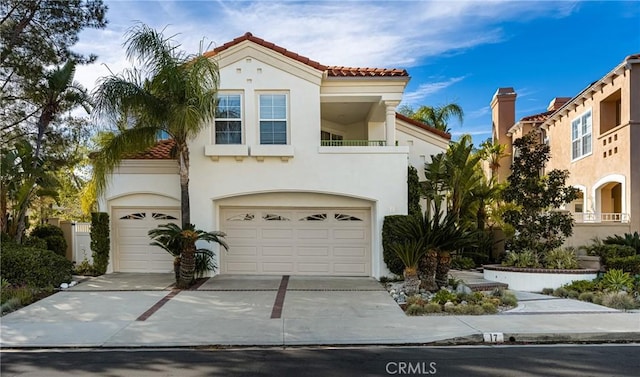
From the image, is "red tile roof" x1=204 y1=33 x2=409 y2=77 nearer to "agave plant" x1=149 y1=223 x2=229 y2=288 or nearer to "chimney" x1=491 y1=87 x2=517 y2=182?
"agave plant" x1=149 y1=223 x2=229 y2=288

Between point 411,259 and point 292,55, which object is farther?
point 292,55

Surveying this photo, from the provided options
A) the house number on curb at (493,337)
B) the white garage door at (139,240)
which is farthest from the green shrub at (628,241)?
the white garage door at (139,240)

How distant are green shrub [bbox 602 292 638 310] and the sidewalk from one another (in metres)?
0.27

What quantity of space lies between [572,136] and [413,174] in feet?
32.0

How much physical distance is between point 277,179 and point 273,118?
188cm

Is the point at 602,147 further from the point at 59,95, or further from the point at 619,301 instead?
the point at 59,95

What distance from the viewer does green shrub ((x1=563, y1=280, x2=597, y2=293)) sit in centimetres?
1041

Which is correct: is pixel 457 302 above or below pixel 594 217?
below

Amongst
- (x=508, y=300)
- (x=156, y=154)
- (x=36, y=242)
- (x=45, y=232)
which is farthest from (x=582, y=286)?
(x=45, y=232)

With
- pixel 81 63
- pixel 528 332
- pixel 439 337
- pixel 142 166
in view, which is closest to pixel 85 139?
pixel 81 63

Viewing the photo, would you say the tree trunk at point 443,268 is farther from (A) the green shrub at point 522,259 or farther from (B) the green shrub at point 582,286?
(B) the green shrub at point 582,286

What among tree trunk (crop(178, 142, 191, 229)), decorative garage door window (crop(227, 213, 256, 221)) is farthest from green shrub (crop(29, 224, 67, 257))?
decorative garage door window (crop(227, 213, 256, 221))

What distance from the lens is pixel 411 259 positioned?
402 inches

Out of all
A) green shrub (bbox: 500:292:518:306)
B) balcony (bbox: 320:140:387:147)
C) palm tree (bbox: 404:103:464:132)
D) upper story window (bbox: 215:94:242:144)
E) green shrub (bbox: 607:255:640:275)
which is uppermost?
palm tree (bbox: 404:103:464:132)
